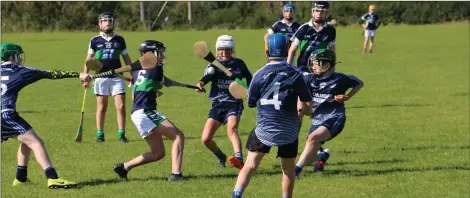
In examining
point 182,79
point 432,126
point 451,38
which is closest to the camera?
point 432,126

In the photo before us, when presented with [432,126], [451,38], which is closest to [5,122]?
[432,126]

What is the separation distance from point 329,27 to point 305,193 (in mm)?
3516

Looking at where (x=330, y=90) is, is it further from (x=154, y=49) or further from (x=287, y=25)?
(x=287, y=25)

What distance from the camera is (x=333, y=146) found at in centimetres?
1241

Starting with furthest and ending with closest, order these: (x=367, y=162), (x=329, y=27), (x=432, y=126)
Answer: (x=432, y=126) < (x=329, y=27) < (x=367, y=162)

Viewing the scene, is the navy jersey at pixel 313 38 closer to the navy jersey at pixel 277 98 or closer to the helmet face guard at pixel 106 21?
the helmet face guard at pixel 106 21

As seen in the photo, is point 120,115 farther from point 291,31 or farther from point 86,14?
point 86,14

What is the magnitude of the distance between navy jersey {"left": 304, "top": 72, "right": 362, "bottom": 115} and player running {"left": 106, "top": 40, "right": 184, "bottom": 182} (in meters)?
1.75

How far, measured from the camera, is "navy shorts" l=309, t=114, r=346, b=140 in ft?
30.6

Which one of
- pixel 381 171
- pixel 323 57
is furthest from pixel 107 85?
pixel 381 171

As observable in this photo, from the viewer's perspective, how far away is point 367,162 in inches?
428

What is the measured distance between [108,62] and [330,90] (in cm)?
494

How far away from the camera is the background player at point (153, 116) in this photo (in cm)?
929

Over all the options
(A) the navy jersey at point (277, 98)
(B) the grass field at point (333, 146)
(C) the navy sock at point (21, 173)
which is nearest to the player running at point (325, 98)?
(B) the grass field at point (333, 146)
